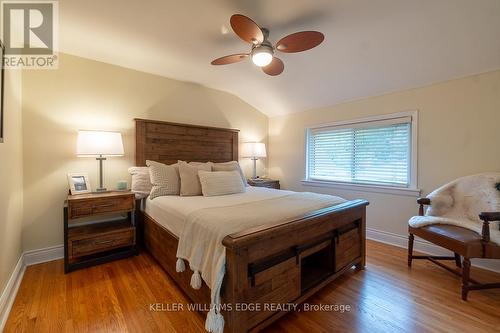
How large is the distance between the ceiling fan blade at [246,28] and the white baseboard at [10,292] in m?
2.54

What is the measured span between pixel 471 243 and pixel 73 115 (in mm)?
4067

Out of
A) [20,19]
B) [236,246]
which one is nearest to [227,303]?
[236,246]

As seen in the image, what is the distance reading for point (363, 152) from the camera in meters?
3.32

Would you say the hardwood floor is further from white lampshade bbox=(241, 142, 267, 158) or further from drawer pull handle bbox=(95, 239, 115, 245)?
white lampshade bbox=(241, 142, 267, 158)

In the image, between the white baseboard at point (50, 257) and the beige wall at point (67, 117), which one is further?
the beige wall at point (67, 117)

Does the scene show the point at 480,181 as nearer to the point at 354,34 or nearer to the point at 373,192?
the point at 373,192

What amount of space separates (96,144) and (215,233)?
1848 millimetres

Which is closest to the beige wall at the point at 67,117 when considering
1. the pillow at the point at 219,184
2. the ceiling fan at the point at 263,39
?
the pillow at the point at 219,184

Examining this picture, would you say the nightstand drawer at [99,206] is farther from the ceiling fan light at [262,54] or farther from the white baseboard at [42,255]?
the ceiling fan light at [262,54]

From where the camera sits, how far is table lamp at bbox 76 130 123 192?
238cm

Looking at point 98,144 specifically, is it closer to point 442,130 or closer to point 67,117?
point 67,117

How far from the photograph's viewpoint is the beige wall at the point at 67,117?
7.82 ft

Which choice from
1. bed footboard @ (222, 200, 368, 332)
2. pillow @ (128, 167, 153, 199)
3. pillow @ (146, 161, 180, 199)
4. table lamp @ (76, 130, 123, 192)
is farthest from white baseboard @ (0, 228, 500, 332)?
pillow @ (146, 161, 180, 199)

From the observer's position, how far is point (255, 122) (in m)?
4.40
